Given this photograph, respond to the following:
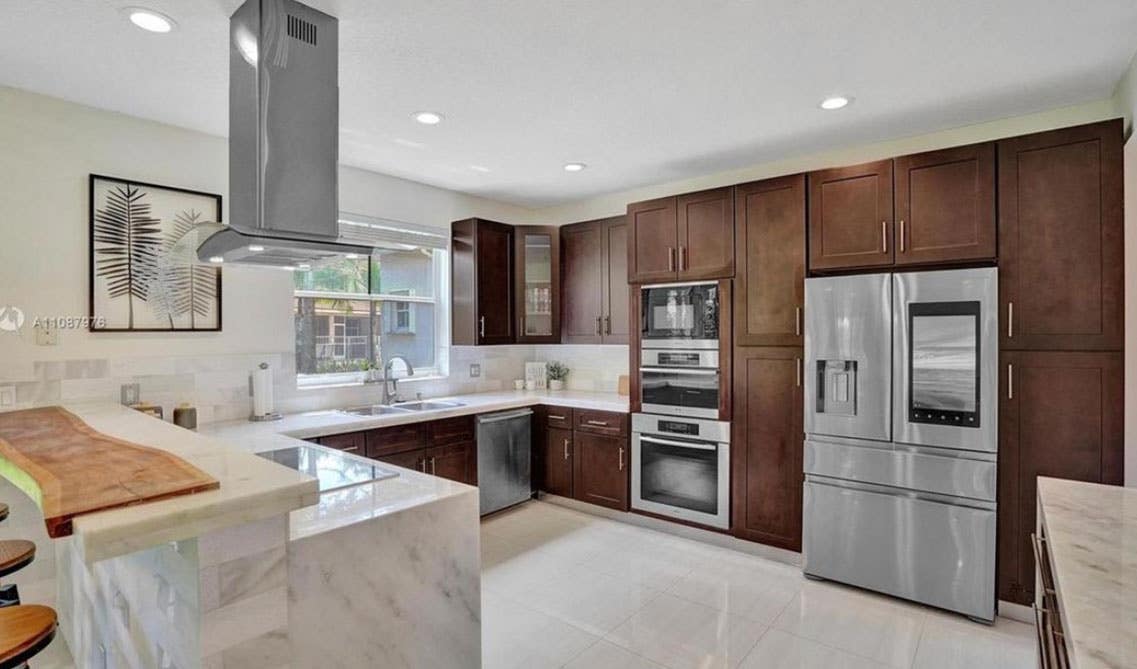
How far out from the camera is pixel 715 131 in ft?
10.7

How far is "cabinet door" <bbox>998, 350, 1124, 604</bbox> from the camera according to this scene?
98.2 inches

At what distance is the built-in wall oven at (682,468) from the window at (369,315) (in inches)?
72.2

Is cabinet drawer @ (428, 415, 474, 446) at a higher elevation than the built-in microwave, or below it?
below

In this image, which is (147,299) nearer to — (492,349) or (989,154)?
(492,349)

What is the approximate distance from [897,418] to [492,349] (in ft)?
10.4

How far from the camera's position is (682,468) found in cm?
370

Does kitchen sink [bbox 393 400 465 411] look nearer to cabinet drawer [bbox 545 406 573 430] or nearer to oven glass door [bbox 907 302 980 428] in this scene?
cabinet drawer [bbox 545 406 573 430]

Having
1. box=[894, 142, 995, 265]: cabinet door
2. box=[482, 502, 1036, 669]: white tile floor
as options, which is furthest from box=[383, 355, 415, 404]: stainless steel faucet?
box=[894, 142, 995, 265]: cabinet door

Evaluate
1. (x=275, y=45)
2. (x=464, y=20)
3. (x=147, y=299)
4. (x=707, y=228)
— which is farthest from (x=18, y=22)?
(x=707, y=228)

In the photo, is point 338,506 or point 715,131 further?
point 715,131

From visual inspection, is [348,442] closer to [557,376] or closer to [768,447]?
→ [557,376]

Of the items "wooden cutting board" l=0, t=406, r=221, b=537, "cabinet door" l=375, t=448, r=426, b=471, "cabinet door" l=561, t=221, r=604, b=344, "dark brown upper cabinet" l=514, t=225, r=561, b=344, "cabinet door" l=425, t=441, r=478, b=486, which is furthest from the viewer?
"dark brown upper cabinet" l=514, t=225, r=561, b=344

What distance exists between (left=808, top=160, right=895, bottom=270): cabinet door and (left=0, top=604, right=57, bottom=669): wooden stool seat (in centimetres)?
342

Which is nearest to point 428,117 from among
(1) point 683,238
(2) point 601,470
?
(1) point 683,238
